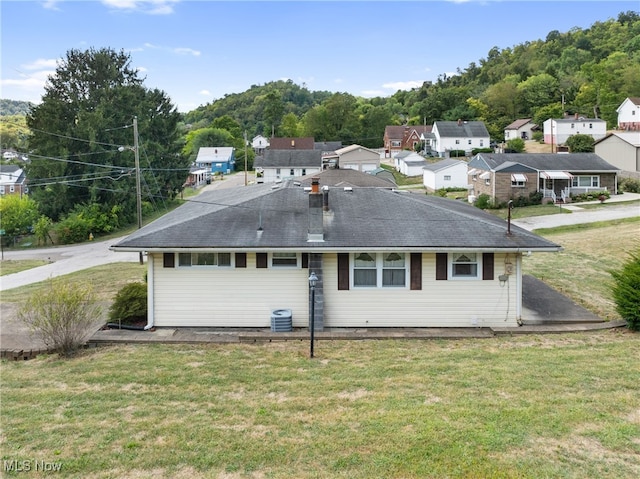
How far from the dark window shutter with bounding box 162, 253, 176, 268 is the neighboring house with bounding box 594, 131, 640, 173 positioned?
161ft

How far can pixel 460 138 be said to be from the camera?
7931 cm

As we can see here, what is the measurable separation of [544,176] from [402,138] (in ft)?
175

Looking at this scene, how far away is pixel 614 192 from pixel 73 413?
152 feet

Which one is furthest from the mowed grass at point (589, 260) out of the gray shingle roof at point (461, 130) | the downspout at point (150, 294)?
the gray shingle roof at point (461, 130)

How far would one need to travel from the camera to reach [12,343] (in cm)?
1288

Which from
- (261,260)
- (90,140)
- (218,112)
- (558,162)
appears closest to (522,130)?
(558,162)

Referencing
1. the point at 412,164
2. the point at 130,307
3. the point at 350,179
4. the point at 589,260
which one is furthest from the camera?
the point at 412,164

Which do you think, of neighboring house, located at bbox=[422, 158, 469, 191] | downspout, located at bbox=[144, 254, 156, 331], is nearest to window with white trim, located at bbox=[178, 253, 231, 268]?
downspout, located at bbox=[144, 254, 156, 331]

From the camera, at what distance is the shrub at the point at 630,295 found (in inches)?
529

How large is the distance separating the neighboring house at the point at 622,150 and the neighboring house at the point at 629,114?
25.1 meters

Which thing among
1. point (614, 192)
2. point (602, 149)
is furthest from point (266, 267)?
point (602, 149)

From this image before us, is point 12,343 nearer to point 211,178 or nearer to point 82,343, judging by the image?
point 82,343

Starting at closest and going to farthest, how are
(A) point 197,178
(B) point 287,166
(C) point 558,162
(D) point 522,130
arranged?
(C) point 558,162 → (B) point 287,166 → (A) point 197,178 → (D) point 522,130

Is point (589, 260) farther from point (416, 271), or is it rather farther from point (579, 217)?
point (416, 271)
